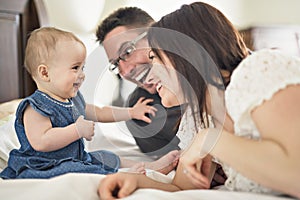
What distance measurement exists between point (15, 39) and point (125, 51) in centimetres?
98

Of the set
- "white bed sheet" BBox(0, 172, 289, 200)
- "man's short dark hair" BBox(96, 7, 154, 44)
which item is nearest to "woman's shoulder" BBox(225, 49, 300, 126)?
"white bed sheet" BBox(0, 172, 289, 200)

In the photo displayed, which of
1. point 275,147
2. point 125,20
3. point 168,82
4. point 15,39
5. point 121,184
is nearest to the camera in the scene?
point 275,147

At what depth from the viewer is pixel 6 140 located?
1.42 metres

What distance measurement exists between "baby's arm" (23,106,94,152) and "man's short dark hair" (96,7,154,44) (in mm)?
439

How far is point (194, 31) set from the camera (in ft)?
2.94

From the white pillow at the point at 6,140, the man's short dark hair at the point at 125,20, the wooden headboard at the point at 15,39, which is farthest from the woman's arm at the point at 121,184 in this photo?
the wooden headboard at the point at 15,39

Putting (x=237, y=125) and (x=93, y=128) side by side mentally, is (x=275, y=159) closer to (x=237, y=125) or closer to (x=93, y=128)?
(x=237, y=125)

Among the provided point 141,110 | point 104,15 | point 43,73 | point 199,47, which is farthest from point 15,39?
point 199,47

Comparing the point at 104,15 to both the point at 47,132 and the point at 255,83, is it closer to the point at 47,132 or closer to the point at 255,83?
the point at 47,132

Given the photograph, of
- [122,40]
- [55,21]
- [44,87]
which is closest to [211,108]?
[122,40]

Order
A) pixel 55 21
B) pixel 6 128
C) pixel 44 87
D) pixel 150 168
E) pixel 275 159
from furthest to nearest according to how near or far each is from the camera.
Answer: pixel 55 21 → pixel 6 128 → pixel 44 87 → pixel 150 168 → pixel 275 159

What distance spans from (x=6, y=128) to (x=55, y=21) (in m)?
0.86

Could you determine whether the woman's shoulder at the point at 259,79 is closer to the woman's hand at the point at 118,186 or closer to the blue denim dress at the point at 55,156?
the woman's hand at the point at 118,186

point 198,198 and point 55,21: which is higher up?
point 198,198
